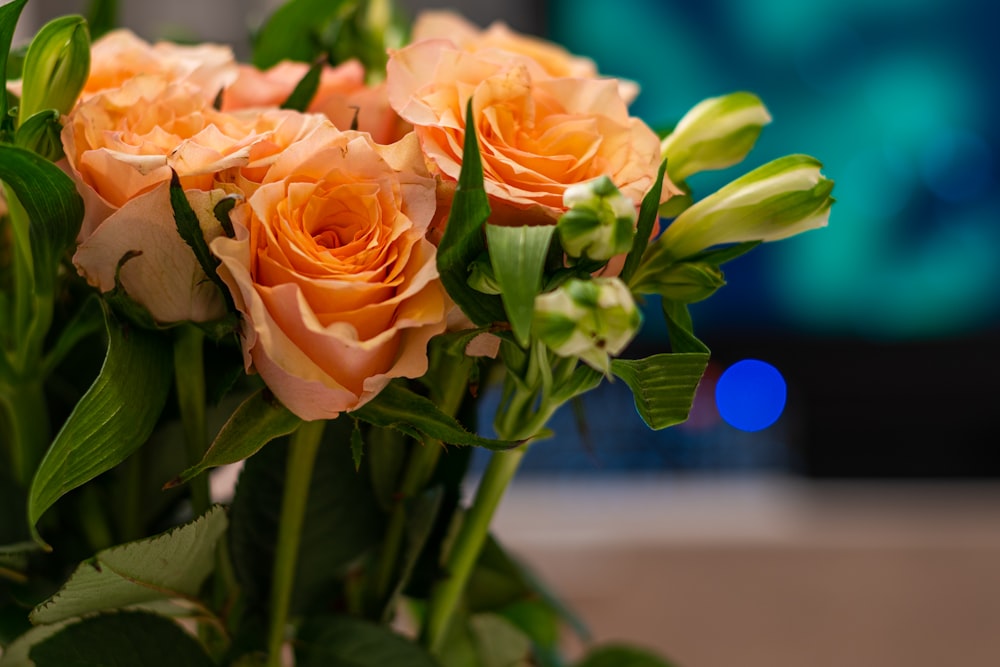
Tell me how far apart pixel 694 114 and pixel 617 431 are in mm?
727

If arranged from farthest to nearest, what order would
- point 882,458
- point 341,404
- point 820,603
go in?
point 882,458 < point 820,603 < point 341,404

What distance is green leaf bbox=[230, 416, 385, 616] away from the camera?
0.30m

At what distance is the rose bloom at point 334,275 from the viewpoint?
224mm

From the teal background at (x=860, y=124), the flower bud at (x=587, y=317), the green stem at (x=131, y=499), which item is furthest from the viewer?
the teal background at (x=860, y=124)

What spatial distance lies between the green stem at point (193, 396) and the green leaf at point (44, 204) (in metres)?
0.04

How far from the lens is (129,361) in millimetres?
251

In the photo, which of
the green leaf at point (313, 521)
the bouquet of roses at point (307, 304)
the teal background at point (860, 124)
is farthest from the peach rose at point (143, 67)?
the teal background at point (860, 124)

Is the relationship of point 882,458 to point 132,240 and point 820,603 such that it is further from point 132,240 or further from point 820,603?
point 132,240

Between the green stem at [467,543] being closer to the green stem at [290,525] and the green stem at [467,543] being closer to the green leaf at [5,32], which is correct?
the green stem at [290,525]

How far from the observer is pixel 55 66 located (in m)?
0.26

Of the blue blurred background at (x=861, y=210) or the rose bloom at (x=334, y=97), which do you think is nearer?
the rose bloom at (x=334, y=97)

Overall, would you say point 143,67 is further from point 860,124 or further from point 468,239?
point 860,124

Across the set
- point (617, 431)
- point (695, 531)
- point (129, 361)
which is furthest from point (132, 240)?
point (617, 431)

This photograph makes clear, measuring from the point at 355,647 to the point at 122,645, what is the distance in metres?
0.06
